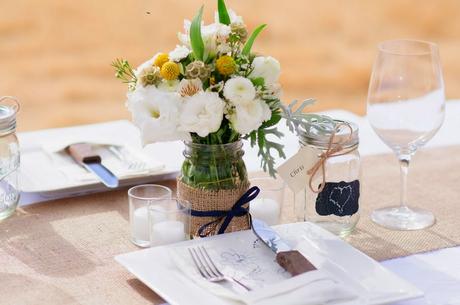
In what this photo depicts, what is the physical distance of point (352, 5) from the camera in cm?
582

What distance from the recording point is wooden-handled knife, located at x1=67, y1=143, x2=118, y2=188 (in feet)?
5.20

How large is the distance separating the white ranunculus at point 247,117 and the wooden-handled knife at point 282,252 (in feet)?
0.50

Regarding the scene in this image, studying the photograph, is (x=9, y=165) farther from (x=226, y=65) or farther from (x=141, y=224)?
(x=226, y=65)

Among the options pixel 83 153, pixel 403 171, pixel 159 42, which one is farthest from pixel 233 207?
pixel 159 42

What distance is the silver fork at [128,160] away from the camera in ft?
5.34

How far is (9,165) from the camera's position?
57.6 inches

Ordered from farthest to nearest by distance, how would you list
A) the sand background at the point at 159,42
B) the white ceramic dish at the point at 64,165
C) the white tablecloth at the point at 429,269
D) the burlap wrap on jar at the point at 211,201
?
the sand background at the point at 159,42 < the white ceramic dish at the point at 64,165 < the burlap wrap on jar at the point at 211,201 < the white tablecloth at the point at 429,269

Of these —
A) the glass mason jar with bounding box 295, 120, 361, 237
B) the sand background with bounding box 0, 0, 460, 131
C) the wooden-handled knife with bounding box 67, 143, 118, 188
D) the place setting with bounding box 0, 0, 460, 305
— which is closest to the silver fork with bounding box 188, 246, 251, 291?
the place setting with bounding box 0, 0, 460, 305

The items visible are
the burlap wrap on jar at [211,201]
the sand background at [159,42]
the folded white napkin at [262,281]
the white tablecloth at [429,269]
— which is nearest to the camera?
the folded white napkin at [262,281]

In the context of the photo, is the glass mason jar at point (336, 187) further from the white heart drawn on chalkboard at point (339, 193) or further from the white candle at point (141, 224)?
the white candle at point (141, 224)

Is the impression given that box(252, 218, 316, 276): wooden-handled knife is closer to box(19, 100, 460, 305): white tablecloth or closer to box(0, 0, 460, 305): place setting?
box(0, 0, 460, 305): place setting

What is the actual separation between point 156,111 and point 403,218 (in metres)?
0.49

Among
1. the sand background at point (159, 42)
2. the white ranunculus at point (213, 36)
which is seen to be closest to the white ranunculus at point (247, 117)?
the white ranunculus at point (213, 36)

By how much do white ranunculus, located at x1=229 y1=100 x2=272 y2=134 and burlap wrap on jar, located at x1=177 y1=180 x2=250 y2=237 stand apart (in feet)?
0.38
